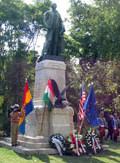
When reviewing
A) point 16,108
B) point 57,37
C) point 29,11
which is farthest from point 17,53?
point 16,108

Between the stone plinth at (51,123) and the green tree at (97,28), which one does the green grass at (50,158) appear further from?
the green tree at (97,28)

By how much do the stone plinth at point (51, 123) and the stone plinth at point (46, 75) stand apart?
80 cm

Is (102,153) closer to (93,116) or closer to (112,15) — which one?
(93,116)

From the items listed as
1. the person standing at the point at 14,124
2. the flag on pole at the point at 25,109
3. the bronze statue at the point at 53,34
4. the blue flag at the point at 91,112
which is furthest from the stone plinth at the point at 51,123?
the bronze statue at the point at 53,34

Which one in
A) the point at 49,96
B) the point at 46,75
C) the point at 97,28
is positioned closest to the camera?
the point at 49,96

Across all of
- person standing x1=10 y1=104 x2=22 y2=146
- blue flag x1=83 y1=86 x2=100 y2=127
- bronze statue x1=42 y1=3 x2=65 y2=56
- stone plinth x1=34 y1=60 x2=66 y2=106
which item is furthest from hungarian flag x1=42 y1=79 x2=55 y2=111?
bronze statue x1=42 y1=3 x2=65 y2=56

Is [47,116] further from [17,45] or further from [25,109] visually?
[17,45]

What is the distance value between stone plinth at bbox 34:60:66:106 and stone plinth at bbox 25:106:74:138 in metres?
0.80

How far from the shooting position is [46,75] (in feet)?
37.6

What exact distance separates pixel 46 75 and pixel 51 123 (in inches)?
86.9

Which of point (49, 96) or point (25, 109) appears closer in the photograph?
point (25, 109)

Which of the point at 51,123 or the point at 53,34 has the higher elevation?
the point at 53,34

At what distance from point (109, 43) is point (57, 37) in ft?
32.0

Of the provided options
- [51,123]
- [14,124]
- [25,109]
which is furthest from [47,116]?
[14,124]
